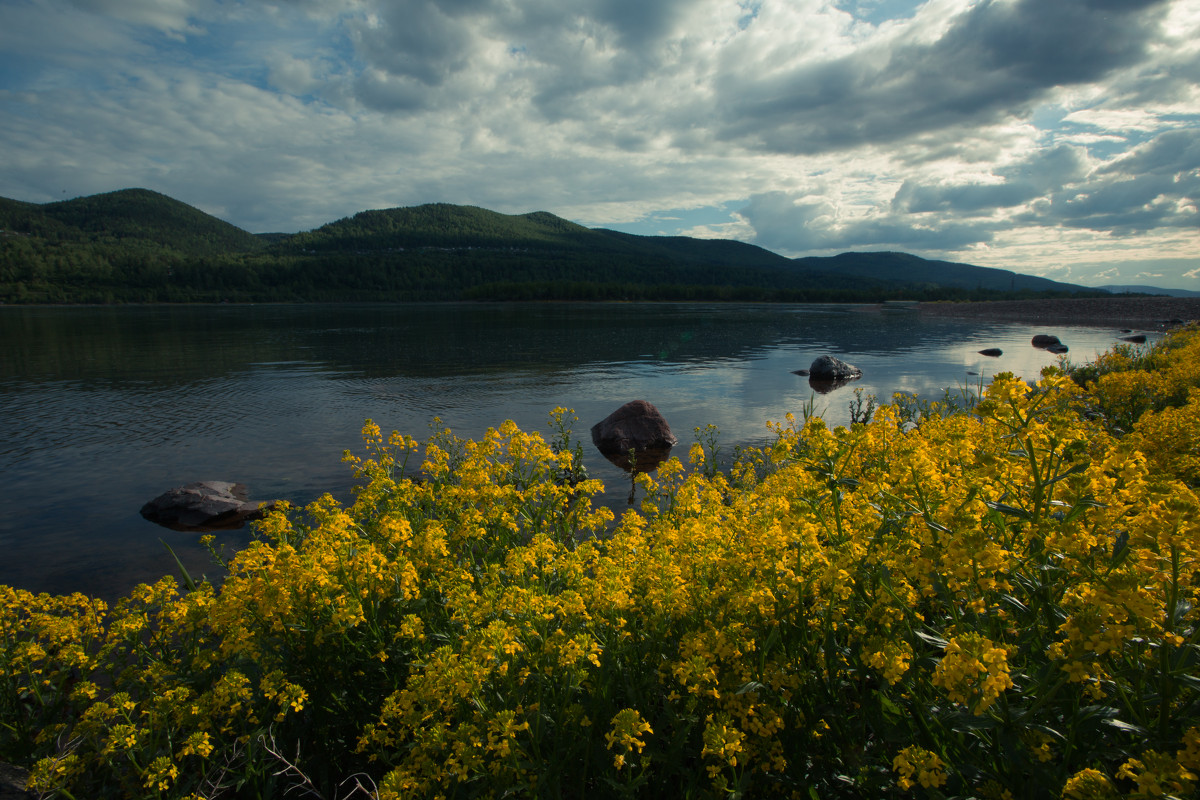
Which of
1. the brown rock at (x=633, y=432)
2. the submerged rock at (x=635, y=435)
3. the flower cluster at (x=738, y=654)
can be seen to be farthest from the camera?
the brown rock at (x=633, y=432)

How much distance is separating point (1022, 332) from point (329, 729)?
62.3 m

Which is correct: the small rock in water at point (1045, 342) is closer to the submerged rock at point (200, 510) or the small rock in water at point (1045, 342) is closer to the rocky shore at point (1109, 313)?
the rocky shore at point (1109, 313)

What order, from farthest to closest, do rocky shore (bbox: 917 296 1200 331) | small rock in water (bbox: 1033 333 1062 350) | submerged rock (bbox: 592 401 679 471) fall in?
rocky shore (bbox: 917 296 1200 331)
small rock in water (bbox: 1033 333 1062 350)
submerged rock (bbox: 592 401 679 471)

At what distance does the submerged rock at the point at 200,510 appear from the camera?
1088 cm

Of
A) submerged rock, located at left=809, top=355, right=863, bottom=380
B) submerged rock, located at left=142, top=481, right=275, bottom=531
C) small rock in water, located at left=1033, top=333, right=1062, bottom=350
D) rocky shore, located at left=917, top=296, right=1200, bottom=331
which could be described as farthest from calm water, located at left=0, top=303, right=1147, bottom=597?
rocky shore, located at left=917, top=296, right=1200, bottom=331

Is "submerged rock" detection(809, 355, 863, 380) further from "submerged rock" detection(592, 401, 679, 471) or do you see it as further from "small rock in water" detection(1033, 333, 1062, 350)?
"small rock in water" detection(1033, 333, 1062, 350)

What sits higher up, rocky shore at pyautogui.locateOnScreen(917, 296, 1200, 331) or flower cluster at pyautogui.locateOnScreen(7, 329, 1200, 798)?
rocky shore at pyautogui.locateOnScreen(917, 296, 1200, 331)

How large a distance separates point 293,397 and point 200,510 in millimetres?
12821

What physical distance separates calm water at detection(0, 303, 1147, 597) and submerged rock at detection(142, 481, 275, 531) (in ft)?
1.12

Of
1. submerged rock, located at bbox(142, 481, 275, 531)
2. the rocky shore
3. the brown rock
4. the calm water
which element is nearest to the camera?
submerged rock, located at bbox(142, 481, 275, 531)

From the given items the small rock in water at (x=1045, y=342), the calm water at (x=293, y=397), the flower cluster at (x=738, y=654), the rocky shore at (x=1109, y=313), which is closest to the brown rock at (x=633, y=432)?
the calm water at (x=293, y=397)

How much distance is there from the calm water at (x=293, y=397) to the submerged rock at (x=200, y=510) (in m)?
0.34

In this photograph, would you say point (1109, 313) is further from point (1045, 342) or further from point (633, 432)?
point (633, 432)

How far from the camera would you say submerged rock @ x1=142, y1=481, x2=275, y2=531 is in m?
10.9
